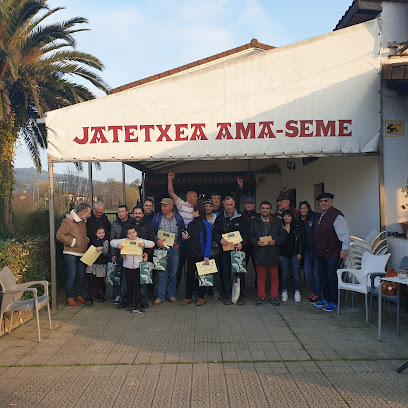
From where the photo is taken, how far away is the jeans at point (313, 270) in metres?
7.70

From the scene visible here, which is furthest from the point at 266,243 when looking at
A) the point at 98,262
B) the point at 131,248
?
the point at 98,262

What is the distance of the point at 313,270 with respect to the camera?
784cm

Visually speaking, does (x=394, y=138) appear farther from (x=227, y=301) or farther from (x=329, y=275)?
(x=227, y=301)

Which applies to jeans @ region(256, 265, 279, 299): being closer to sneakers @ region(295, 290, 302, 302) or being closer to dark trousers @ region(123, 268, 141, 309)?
sneakers @ region(295, 290, 302, 302)

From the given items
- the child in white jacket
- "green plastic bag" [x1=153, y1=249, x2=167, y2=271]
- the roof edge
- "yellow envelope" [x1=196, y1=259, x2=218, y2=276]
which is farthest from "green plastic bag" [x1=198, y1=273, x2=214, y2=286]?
the roof edge

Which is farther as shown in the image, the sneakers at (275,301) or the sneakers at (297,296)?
the sneakers at (297,296)

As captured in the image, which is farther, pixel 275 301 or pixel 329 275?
pixel 275 301

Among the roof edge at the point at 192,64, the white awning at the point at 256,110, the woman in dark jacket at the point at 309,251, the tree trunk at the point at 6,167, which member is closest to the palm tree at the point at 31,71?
the tree trunk at the point at 6,167

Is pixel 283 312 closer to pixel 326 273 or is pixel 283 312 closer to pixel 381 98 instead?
pixel 326 273

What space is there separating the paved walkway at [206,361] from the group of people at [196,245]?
61 cm

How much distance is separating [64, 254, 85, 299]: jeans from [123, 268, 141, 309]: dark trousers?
3.23 feet

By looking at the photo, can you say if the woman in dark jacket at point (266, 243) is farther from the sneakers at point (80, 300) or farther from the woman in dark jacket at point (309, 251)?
the sneakers at point (80, 300)

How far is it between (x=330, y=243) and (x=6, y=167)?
38.6 ft

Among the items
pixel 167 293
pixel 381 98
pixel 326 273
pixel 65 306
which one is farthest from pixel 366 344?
pixel 65 306
